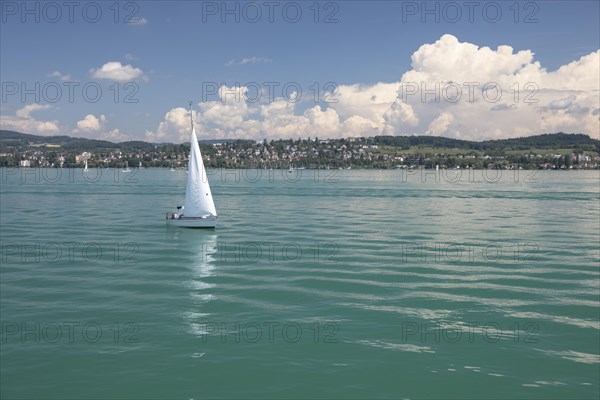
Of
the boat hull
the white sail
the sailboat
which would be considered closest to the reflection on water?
the boat hull

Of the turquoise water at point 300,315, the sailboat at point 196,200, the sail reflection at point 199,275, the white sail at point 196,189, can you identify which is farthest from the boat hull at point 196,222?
the turquoise water at point 300,315

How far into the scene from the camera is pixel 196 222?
196 ft

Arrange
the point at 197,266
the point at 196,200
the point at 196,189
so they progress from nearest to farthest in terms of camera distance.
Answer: the point at 197,266 < the point at 196,189 < the point at 196,200

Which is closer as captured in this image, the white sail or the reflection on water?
the reflection on water

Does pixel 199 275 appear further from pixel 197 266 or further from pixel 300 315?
pixel 300 315

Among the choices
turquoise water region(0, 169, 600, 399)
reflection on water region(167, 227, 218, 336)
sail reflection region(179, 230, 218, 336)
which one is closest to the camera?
turquoise water region(0, 169, 600, 399)

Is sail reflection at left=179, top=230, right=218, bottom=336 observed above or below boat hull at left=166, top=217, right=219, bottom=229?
below

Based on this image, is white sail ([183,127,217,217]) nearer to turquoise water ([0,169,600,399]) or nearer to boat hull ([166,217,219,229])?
boat hull ([166,217,219,229])

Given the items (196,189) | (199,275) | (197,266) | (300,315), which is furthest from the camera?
(196,189)

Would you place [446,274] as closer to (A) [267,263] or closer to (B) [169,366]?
(A) [267,263]

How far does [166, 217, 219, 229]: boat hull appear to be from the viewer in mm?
59688

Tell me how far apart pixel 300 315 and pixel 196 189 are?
113 feet

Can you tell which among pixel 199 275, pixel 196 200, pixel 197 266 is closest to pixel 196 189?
pixel 196 200

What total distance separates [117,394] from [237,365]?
14.5 feet
